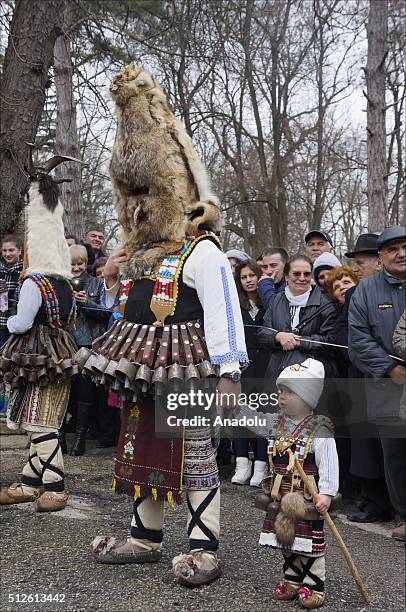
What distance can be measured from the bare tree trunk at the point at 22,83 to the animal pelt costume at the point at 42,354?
3.92 feet

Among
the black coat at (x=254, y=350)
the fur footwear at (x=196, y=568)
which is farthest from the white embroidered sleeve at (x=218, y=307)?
the black coat at (x=254, y=350)

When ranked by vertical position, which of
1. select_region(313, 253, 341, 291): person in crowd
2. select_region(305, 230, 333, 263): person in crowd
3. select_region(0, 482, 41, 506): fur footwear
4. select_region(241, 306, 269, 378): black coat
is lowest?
select_region(0, 482, 41, 506): fur footwear

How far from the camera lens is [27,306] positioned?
4.41 m

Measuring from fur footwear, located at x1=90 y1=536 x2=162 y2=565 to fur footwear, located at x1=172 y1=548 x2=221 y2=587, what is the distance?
0.93 feet

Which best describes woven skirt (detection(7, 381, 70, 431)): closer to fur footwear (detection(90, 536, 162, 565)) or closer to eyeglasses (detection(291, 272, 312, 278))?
fur footwear (detection(90, 536, 162, 565))

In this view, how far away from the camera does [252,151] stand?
1894 centimetres

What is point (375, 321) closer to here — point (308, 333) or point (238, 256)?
point (308, 333)

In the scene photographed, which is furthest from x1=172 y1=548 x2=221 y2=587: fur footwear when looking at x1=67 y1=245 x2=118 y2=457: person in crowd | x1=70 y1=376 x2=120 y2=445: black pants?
x1=70 y1=376 x2=120 y2=445: black pants

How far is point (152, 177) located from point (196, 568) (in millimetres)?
1940

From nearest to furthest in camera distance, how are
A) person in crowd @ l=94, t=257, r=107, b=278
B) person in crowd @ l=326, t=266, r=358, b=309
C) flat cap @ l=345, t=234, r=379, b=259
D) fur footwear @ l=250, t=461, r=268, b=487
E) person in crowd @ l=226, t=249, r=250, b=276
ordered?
flat cap @ l=345, t=234, r=379, b=259 → person in crowd @ l=326, t=266, r=358, b=309 → fur footwear @ l=250, t=461, r=268, b=487 → person in crowd @ l=226, t=249, r=250, b=276 → person in crowd @ l=94, t=257, r=107, b=278

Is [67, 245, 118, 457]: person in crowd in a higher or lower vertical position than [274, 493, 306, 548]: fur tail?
higher

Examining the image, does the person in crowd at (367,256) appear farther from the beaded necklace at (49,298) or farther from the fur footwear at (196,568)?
the fur footwear at (196,568)

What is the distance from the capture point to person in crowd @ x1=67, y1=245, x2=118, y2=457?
249 inches

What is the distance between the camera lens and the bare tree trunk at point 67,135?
884 centimetres
